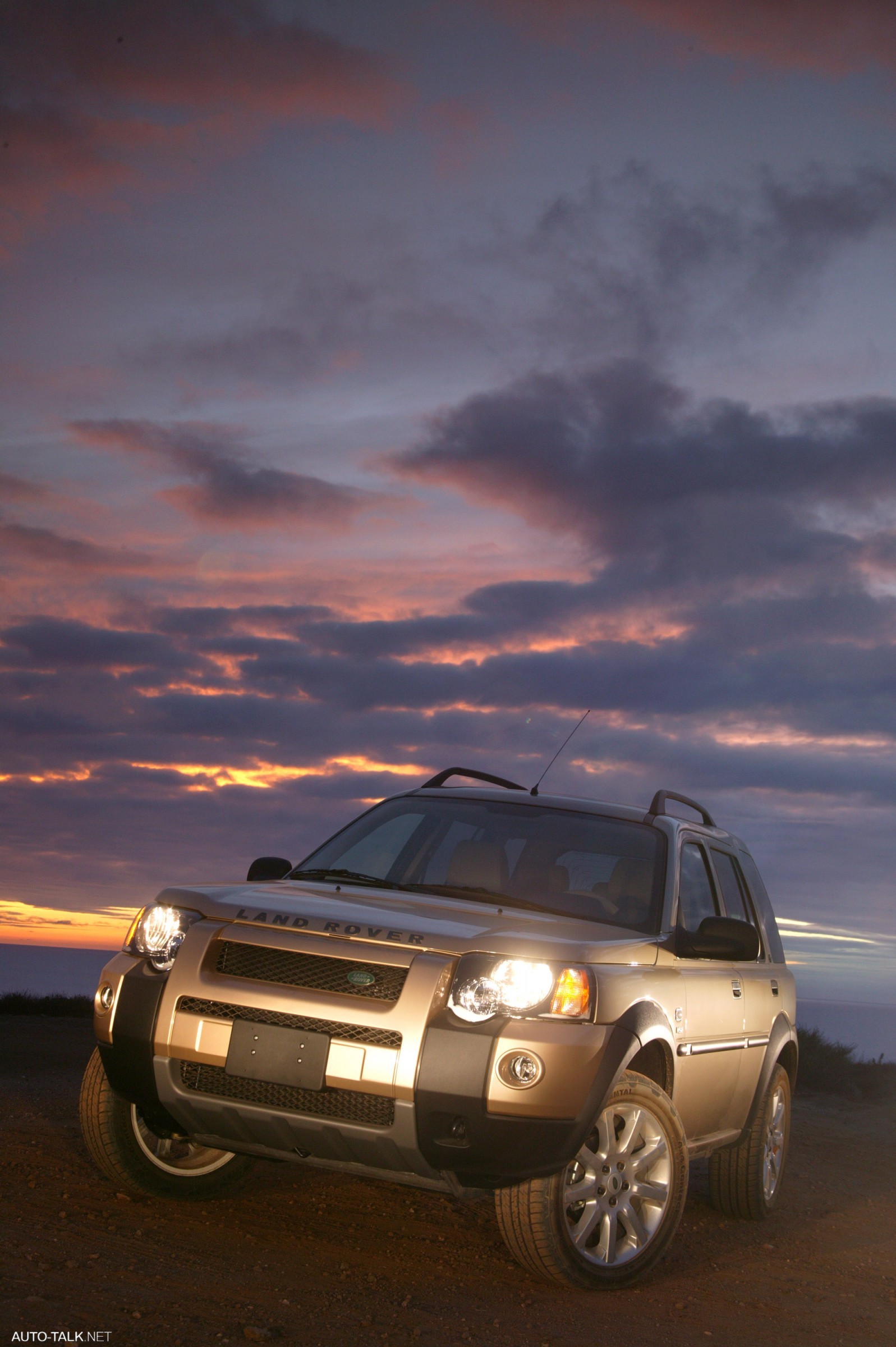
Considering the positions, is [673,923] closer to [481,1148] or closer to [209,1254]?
[481,1148]

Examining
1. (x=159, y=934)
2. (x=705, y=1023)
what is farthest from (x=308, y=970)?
(x=705, y=1023)

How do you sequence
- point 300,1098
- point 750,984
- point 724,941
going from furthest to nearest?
point 750,984
point 724,941
point 300,1098

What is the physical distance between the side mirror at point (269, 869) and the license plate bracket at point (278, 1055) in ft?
5.46

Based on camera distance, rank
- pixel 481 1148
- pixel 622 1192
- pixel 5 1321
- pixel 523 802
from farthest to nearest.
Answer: pixel 523 802 → pixel 622 1192 → pixel 481 1148 → pixel 5 1321

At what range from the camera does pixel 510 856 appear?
20.7 ft

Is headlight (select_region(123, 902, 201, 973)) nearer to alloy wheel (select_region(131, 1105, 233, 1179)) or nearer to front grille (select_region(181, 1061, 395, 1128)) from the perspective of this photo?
front grille (select_region(181, 1061, 395, 1128))

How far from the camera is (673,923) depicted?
5984mm

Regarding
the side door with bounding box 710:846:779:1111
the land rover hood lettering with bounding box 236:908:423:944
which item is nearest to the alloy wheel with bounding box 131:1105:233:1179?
the land rover hood lettering with bounding box 236:908:423:944

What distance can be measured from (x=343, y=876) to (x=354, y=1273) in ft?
6.18

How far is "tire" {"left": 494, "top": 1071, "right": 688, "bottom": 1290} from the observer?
4.69 m

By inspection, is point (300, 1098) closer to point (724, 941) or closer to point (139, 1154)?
point (139, 1154)

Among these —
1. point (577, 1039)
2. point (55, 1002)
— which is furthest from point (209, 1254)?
point (55, 1002)

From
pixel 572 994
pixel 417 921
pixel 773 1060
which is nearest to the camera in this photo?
pixel 572 994

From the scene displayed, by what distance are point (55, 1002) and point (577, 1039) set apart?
55.8 ft
